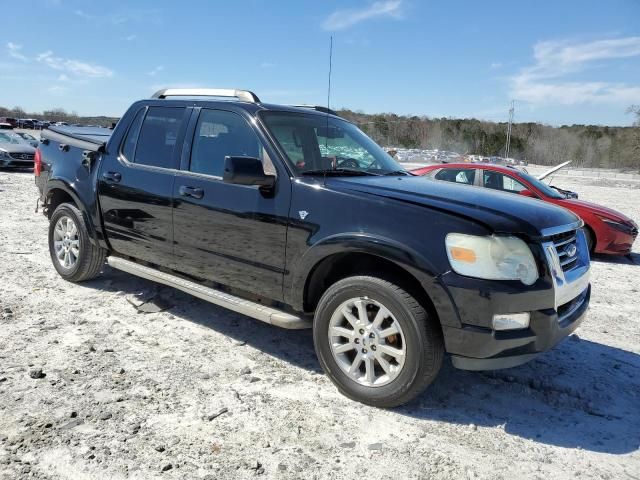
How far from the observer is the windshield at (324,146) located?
3854 mm

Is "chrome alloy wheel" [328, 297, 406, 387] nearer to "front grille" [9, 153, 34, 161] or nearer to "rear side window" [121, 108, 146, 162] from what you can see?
"rear side window" [121, 108, 146, 162]

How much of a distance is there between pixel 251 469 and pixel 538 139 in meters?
90.6

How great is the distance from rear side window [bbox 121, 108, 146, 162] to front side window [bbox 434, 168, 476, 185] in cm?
582

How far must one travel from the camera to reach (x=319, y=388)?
355 centimetres

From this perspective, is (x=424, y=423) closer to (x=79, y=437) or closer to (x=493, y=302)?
(x=493, y=302)

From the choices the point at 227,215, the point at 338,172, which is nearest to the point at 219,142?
the point at 227,215

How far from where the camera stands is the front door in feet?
11.9

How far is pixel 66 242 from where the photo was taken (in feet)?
18.1

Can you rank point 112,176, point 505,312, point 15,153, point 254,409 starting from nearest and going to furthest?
point 505,312, point 254,409, point 112,176, point 15,153

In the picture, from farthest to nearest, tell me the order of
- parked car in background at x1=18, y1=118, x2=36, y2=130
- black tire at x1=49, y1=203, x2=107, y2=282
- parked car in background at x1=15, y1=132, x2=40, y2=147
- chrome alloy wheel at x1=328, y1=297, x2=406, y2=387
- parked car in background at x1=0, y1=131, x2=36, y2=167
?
1. parked car in background at x1=18, y1=118, x2=36, y2=130
2. parked car in background at x1=15, y1=132, x2=40, y2=147
3. parked car in background at x1=0, y1=131, x2=36, y2=167
4. black tire at x1=49, y1=203, x2=107, y2=282
5. chrome alloy wheel at x1=328, y1=297, x2=406, y2=387

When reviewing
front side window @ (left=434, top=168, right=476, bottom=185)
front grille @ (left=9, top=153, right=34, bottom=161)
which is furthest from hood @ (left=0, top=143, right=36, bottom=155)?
front side window @ (left=434, top=168, right=476, bottom=185)

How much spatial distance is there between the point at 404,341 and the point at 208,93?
8.99 feet

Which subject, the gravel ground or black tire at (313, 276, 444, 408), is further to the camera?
black tire at (313, 276, 444, 408)

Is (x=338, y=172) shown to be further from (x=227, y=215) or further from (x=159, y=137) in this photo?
(x=159, y=137)
